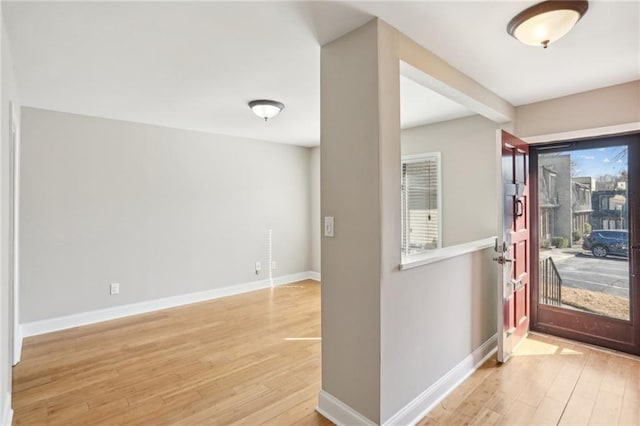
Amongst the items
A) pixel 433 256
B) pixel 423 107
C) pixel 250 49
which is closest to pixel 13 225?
pixel 250 49

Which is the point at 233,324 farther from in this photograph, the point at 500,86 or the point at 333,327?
the point at 500,86

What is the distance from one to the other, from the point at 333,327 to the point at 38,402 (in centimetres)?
216

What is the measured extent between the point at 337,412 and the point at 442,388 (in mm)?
804

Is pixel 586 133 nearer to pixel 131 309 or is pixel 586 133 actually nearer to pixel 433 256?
pixel 433 256

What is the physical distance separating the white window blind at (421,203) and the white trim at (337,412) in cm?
257

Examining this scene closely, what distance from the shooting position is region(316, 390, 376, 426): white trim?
193 cm

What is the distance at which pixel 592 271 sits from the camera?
10.5 ft

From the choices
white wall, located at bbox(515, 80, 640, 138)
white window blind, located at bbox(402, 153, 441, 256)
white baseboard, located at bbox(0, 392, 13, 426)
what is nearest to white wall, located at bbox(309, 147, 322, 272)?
white window blind, located at bbox(402, 153, 441, 256)

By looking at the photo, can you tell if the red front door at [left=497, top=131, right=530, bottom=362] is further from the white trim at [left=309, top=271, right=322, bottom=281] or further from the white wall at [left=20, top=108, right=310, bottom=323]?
the white wall at [left=20, top=108, right=310, bottom=323]

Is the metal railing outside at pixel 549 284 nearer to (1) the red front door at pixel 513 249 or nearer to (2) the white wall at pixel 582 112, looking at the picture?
(1) the red front door at pixel 513 249

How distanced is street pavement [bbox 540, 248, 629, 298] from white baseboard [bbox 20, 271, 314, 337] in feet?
13.1

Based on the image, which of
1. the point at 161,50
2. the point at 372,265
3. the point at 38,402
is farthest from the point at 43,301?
the point at 372,265

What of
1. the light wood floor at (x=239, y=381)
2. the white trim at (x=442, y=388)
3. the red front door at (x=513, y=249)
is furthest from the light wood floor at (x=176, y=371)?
the red front door at (x=513, y=249)

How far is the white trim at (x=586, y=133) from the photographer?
280 cm
